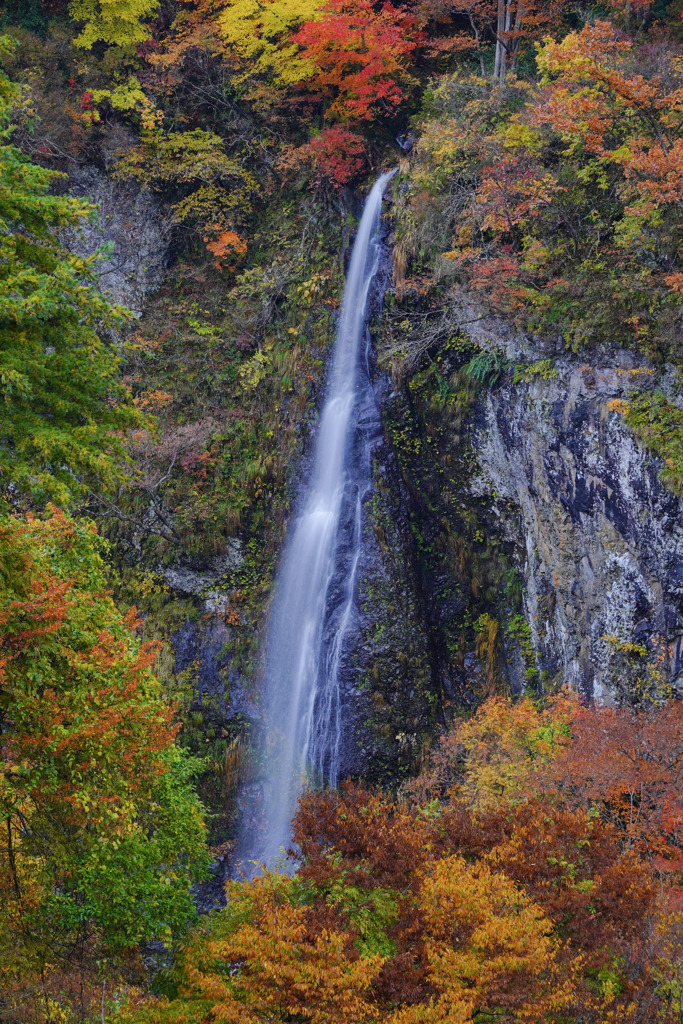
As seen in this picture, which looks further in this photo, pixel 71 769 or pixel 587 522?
pixel 587 522

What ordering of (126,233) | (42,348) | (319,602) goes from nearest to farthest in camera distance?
(42,348) → (319,602) → (126,233)

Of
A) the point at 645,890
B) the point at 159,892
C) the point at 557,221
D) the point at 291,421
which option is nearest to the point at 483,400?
the point at 557,221

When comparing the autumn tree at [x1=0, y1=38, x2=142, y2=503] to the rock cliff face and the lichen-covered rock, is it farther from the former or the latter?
the lichen-covered rock

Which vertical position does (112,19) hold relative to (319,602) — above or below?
above

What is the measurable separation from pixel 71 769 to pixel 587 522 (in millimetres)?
9178

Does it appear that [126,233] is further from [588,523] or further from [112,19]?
[588,523]

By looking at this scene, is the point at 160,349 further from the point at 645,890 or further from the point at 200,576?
the point at 645,890

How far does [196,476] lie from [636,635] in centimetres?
1155

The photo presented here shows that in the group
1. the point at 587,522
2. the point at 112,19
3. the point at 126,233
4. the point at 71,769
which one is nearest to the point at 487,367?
the point at 587,522

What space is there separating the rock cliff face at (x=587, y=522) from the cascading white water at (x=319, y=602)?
13.0ft

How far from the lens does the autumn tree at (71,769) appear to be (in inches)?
226

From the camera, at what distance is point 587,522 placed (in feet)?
38.8

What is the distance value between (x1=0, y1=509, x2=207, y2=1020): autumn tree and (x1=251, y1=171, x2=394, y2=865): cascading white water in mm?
6975

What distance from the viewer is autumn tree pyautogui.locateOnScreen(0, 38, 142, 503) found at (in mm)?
8562
